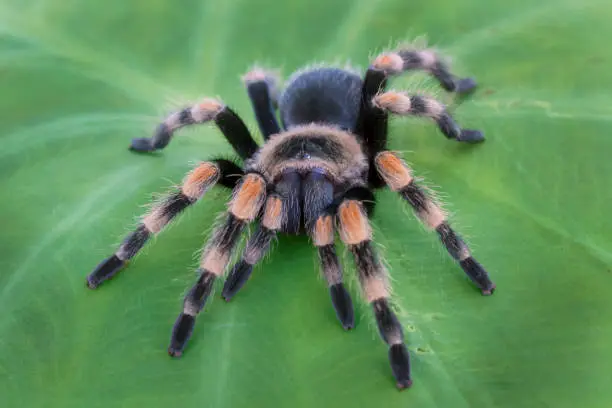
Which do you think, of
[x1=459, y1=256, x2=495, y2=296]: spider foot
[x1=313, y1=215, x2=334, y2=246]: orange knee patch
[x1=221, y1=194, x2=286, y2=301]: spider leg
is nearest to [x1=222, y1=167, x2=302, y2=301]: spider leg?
[x1=221, y1=194, x2=286, y2=301]: spider leg

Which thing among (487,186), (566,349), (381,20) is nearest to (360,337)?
(566,349)

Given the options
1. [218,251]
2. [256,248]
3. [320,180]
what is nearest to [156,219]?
[218,251]

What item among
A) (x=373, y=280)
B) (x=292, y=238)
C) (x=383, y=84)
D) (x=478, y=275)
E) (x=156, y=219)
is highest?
(x=383, y=84)

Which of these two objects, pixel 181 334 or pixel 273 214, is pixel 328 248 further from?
pixel 181 334

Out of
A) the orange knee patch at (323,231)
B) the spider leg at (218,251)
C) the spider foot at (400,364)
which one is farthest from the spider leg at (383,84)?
the spider foot at (400,364)

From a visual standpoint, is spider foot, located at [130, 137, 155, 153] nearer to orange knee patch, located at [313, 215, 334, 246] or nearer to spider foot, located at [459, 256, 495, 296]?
orange knee patch, located at [313, 215, 334, 246]

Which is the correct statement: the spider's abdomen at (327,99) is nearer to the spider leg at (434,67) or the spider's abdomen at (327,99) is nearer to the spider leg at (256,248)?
the spider leg at (434,67)

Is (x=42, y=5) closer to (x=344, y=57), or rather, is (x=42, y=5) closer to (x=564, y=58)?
(x=344, y=57)

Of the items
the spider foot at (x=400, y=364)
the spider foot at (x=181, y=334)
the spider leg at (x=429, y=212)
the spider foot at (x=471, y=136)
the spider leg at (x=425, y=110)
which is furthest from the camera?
the spider foot at (x=471, y=136)
